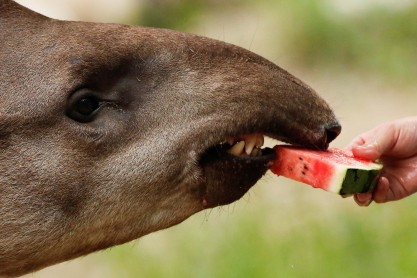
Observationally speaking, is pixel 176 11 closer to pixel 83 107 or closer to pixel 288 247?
pixel 288 247

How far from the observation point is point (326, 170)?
500cm

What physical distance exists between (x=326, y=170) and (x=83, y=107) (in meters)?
1.12

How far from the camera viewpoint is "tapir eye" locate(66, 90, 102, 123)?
4.77 metres

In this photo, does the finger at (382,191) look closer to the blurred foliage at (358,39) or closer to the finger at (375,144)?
the finger at (375,144)

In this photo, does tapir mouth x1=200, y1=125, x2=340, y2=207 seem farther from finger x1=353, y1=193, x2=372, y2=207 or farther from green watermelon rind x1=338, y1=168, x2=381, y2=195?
finger x1=353, y1=193, x2=372, y2=207

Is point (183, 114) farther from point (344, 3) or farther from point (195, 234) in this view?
point (344, 3)

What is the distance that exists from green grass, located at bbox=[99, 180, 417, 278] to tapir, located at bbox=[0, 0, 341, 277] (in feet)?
9.11

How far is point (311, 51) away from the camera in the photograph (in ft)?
38.6

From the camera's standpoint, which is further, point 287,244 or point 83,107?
point 287,244

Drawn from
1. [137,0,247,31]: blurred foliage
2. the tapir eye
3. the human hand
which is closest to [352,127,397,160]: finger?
the human hand

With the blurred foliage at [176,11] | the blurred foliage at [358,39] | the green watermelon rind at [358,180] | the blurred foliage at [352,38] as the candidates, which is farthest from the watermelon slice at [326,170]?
the blurred foliage at [176,11]

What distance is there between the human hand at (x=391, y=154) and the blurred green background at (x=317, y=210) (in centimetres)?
76

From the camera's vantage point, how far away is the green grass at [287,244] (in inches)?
299

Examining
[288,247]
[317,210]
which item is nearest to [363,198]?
[288,247]
